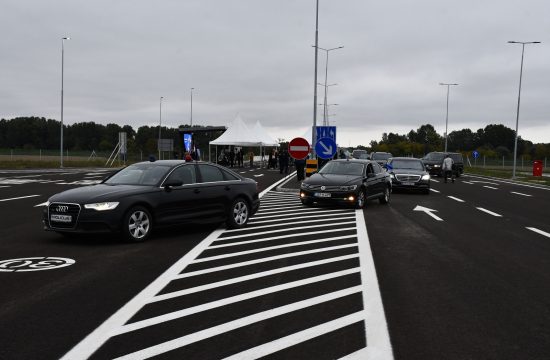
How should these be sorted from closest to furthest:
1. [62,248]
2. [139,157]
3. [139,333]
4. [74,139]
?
[139,333], [62,248], [139,157], [74,139]

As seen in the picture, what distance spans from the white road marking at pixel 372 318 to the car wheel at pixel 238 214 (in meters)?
3.47

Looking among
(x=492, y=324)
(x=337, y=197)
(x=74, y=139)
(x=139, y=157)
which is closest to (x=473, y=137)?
(x=74, y=139)

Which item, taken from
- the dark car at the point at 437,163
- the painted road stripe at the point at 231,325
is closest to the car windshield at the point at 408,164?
the dark car at the point at 437,163

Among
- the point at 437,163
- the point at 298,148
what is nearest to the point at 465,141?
the point at 437,163

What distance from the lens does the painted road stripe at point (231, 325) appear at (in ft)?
14.0

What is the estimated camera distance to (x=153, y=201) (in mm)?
9922

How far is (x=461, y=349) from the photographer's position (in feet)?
14.6

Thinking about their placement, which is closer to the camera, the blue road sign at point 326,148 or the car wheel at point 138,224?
the car wheel at point 138,224

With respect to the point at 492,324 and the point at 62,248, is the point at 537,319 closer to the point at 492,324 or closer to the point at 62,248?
the point at 492,324

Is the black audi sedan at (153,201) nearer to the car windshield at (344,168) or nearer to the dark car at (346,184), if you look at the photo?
the dark car at (346,184)

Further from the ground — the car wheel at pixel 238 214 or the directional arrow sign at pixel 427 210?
the car wheel at pixel 238 214

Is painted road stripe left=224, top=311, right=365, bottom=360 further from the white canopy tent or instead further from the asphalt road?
the white canopy tent

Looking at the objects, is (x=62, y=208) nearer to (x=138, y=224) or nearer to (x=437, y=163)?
(x=138, y=224)

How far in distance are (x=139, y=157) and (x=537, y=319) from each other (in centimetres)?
6196
